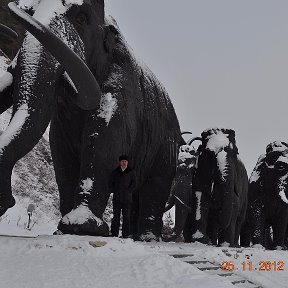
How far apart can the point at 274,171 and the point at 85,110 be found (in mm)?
6367

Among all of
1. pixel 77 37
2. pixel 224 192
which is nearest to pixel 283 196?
pixel 224 192

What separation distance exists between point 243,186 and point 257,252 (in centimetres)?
345

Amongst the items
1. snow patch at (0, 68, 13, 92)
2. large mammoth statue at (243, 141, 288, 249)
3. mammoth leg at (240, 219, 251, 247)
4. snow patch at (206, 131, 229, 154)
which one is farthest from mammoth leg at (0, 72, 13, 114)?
mammoth leg at (240, 219, 251, 247)

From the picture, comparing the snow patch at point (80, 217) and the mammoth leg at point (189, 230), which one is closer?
the snow patch at point (80, 217)

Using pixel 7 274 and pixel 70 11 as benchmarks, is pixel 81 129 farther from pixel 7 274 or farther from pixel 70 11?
pixel 7 274

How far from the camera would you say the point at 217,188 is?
791 centimetres

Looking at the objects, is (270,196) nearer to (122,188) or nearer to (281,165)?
(281,165)

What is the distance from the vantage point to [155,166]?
21.1ft

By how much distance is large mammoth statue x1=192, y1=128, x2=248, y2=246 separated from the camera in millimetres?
7715

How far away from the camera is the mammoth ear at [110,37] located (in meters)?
5.09

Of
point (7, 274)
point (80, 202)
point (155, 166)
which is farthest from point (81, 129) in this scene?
point (7, 274)

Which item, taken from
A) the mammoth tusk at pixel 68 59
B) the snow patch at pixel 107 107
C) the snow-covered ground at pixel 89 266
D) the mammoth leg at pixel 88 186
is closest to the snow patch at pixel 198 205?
the mammoth leg at pixel 88 186

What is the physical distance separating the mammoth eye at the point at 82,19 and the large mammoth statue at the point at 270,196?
6406 mm

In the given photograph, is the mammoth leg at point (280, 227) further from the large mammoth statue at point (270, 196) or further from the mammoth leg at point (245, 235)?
the mammoth leg at point (245, 235)
